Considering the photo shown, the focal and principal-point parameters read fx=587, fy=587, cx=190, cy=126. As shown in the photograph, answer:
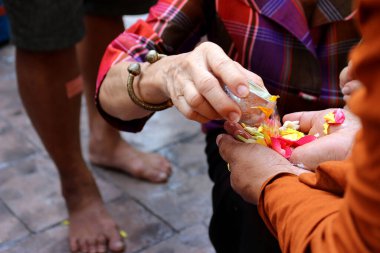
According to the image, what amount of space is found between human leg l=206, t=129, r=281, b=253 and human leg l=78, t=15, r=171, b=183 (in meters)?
0.79

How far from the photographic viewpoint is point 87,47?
225 centimetres

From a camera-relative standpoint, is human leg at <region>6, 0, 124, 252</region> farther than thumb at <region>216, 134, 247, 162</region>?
Yes

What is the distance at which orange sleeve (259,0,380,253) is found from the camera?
0.61 meters

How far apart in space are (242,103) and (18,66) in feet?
3.62

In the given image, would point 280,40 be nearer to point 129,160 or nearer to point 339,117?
point 339,117

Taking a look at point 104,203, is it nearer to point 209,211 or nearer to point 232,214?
point 209,211

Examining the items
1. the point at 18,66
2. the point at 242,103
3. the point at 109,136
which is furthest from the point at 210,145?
the point at 109,136

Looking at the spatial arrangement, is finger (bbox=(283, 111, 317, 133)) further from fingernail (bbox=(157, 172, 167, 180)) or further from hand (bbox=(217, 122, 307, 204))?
fingernail (bbox=(157, 172, 167, 180))

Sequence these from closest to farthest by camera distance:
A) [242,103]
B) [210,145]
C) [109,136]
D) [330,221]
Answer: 1. [330,221]
2. [242,103]
3. [210,145]
4. [109,136]

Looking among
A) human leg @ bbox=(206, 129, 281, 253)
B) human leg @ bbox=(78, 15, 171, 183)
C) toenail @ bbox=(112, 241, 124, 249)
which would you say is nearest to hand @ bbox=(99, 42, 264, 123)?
human leg @ bbox=(206, 129, 281, 253)

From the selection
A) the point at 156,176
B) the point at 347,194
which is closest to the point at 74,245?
the point at 156,176

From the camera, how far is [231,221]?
1439 millimetres

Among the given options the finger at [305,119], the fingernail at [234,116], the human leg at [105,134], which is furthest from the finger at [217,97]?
the human leg at [105,134]

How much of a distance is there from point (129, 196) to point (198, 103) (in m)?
1.33
